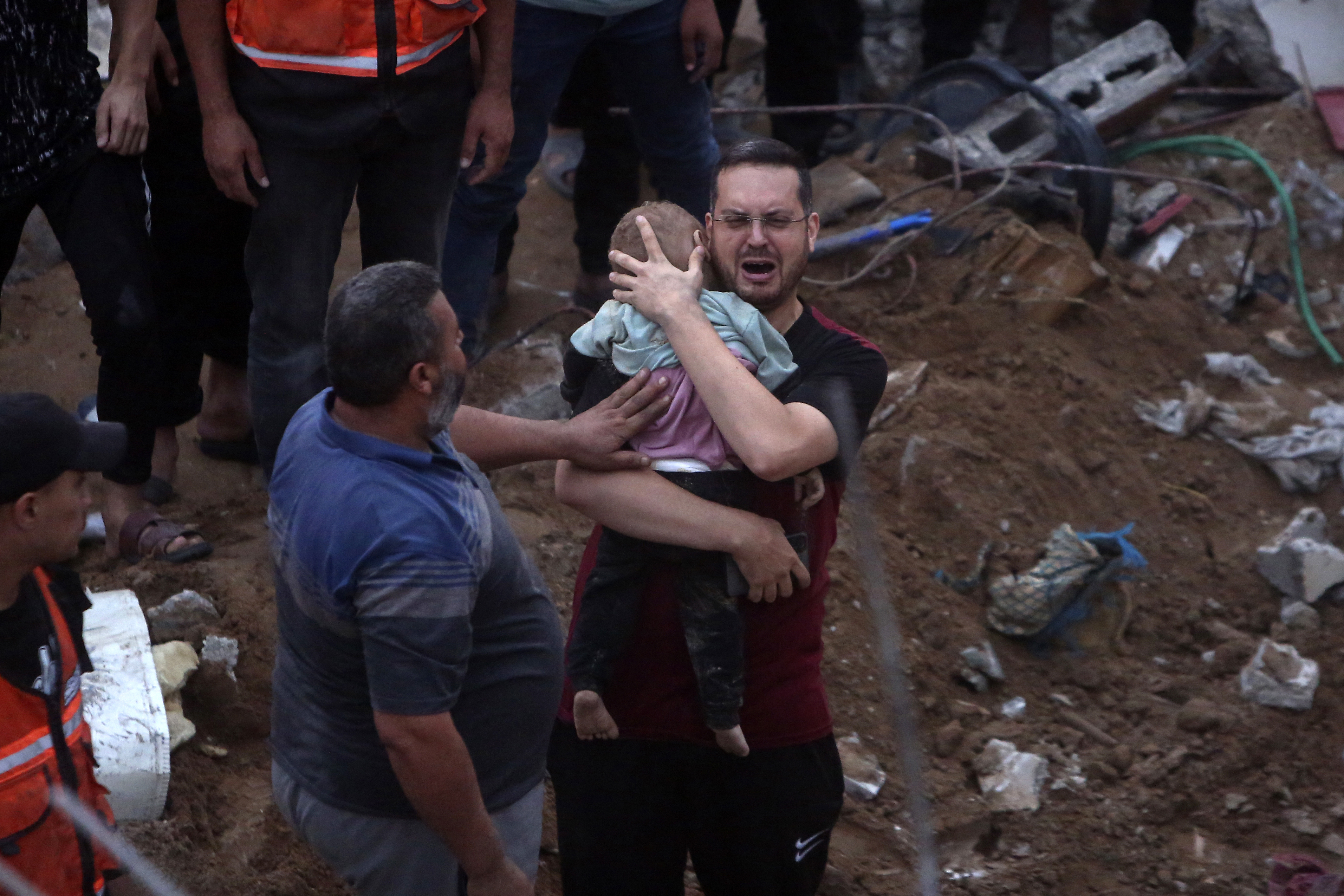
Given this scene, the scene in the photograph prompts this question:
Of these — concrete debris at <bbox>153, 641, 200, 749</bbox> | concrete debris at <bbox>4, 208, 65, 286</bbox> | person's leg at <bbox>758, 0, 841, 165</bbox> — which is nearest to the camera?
concrete debris at <bbox>153, 641, 200, 749</bbox>

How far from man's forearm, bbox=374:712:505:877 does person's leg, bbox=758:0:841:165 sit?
14.7ft

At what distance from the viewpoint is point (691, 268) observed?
7.77ft

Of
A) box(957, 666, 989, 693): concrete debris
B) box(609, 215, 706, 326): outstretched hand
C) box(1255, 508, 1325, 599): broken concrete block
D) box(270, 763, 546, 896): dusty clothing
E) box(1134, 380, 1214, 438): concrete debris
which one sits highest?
box(609, 215, 706, 326): outstretched hand

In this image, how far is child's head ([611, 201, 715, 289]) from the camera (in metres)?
2.42

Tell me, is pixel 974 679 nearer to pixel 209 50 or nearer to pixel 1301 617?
pixel 1301 617

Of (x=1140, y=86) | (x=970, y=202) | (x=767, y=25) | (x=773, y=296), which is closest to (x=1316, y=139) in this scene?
(x=1140, y=86)

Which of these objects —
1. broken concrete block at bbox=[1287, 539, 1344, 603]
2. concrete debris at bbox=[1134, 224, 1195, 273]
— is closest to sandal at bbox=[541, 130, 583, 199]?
concrete debris at bbox=[1134, 224, 1195, 273]

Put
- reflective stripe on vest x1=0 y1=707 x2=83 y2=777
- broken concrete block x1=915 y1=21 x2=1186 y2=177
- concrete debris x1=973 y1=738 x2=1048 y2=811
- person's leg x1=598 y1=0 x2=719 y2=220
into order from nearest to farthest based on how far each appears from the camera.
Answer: reflective stripe on vest x1=0 y1=707 x2=83 y2=777
concrete debris x1=973 y1=738 x2=1048 y2=811
person's leg x1=598 y1=0 x2=719 y2=220
broken concrete block x1=915 y1=21 x2=1186 y2=177

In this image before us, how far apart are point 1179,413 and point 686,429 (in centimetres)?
397

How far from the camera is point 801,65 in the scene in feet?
19.8

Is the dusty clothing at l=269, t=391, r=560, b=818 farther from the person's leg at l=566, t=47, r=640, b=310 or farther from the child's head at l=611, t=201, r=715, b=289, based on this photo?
the person's leg at l=566, t=47, r=640, b=310

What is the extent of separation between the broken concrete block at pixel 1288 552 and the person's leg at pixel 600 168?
9.10ft

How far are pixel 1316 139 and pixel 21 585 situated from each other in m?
7.27

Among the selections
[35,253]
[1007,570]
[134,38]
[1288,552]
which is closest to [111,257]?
[134,38]
